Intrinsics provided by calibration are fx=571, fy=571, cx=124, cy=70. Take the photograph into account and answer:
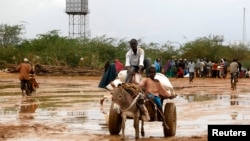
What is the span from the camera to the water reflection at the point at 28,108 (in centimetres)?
1758

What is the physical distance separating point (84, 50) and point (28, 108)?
120 feet

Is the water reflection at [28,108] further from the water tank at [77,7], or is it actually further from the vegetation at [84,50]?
the water tank at [77,7]

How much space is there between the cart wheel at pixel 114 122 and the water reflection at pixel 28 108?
15.2 ft

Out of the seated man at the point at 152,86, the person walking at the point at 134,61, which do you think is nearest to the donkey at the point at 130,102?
the seated man at the point at 152,86

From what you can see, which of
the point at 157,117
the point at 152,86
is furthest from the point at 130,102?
the point at 157,117

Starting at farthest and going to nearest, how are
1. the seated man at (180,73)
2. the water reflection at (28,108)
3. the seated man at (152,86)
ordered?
the seated man at (180,73)
the water reflection at (28,108)
the seated man at (152,86)

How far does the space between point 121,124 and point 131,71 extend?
1343mm

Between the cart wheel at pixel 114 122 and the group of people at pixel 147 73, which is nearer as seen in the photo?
the group of people at pixel 147 73

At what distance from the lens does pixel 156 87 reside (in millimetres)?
12484

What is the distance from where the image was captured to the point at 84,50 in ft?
185

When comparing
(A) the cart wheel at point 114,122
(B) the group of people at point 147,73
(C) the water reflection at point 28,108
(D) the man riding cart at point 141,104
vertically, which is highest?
(B) the group of people at point 147,73

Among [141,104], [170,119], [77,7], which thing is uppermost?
[77,7]

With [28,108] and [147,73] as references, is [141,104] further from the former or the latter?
[28,108]

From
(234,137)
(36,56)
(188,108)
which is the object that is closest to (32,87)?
(188,108)
